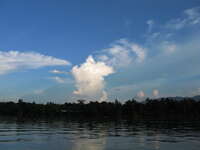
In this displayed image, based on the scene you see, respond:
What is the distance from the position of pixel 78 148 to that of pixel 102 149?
3102mm

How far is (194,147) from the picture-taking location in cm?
3941

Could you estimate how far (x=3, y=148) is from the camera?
37.2 meters

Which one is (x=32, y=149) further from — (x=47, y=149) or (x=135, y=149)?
(x=135, y=149)

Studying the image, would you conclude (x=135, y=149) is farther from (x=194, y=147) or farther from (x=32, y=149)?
(x=32, y=149)

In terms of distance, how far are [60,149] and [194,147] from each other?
1809 cm

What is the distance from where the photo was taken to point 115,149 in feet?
121

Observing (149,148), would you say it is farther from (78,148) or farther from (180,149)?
(78,148)

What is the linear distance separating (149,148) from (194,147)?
21.5 ft

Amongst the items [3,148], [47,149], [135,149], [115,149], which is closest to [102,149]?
[115,149]

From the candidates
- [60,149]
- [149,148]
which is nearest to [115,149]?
[149,148]

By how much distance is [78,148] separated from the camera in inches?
1453

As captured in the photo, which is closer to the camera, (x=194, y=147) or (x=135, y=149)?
(x=135, y=149)

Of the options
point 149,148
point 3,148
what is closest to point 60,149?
point 3,148

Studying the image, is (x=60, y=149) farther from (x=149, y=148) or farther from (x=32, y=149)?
(x=149, y=148)
